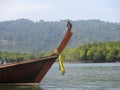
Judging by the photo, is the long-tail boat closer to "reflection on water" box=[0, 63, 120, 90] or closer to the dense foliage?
"reflection on water" box=[0, 63, 120, 90]

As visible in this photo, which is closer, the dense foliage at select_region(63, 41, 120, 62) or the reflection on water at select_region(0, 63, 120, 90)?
the reflection on water at select_region(0, 63, 120, 90)

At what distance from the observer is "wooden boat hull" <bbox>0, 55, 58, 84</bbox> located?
2783 centimetres

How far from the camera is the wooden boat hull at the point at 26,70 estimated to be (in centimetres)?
2783

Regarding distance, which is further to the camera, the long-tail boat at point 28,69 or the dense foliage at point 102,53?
the dense foliage at point 102,53

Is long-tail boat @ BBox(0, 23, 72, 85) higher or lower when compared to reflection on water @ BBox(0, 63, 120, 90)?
higher

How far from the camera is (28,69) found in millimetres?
28203

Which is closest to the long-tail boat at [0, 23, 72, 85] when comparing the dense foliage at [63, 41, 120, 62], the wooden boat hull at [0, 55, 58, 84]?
the wooden boat hull at [0, 55, 58, 84]

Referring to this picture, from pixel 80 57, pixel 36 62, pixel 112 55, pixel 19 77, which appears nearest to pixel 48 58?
pixel 36 62

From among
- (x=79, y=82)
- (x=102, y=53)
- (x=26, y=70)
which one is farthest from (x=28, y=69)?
(x=102, y=53)

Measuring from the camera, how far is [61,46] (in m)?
27.8

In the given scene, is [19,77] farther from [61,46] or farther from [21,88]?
[61,46]

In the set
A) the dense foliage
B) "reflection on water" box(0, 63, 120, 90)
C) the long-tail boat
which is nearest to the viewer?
"reflection on water" box(0, 63, 120, 90)

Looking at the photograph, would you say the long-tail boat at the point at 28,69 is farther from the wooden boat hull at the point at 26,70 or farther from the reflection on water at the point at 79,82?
the reflection on water at the point at 79,82

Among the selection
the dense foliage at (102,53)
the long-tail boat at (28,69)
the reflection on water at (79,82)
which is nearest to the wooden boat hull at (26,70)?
the long-tail boat at (28,69)
